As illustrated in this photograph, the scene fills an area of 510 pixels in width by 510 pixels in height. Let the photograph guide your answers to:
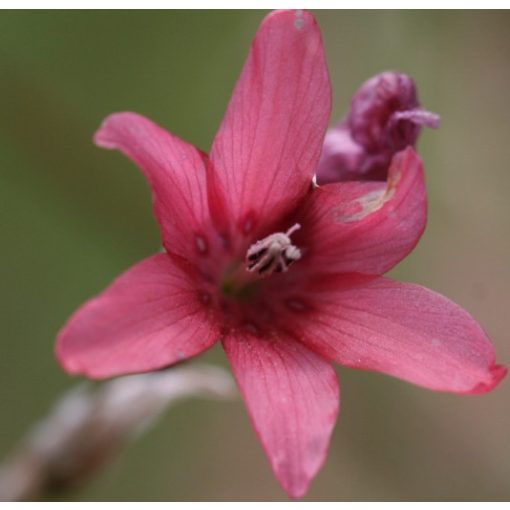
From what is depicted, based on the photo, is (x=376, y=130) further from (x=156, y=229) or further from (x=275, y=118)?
(x=156, y=229)

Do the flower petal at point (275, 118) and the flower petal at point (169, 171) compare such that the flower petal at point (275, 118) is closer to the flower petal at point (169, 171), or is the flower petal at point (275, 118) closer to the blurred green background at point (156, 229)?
the flower petal at point (169, 171)

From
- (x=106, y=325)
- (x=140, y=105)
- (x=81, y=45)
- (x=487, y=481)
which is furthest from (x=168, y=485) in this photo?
(x=106, y=325)

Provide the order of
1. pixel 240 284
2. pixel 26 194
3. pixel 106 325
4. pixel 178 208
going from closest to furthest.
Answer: pixel 106 325, pixel 178 208, pixel 240 284, pixel 26 194

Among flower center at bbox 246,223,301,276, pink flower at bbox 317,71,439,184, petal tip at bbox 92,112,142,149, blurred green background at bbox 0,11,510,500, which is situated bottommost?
blurred green background at bbox 0,11,510,500

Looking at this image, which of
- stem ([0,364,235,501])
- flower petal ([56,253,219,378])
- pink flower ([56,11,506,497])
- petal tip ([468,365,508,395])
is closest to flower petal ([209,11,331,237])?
pink flower ([56,11,506,497])

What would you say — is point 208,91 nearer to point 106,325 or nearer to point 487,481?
point 487,481

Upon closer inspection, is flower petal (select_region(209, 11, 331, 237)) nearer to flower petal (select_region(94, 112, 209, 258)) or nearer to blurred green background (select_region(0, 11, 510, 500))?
flower petal (select_region(94, 112, 209, 258))

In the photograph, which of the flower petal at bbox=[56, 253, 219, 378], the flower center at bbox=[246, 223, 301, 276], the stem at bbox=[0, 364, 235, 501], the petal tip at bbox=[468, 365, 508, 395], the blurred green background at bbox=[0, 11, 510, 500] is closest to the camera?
the flower petal at bbox=[56, 253, 219, 378]
